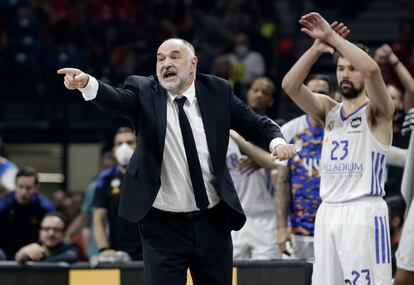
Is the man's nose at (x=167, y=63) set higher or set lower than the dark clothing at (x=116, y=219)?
higher

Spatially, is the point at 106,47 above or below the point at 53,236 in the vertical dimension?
above

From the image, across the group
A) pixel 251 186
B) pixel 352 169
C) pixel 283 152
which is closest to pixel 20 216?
pixel 251 186

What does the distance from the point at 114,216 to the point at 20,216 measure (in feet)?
4.17

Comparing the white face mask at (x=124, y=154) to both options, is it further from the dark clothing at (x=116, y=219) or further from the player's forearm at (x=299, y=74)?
the player's forearm at (x=299, y=74)

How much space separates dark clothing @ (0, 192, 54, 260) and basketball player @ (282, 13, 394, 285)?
12.6 feet

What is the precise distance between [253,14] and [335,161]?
10.7m

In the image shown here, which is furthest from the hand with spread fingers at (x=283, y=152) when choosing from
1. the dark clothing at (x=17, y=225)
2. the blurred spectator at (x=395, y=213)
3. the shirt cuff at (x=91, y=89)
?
the dark clothing at (x=17, y=225)

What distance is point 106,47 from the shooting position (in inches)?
689

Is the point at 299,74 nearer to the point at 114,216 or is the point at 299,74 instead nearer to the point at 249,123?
the point at 249,123

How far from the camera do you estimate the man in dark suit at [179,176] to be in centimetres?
670

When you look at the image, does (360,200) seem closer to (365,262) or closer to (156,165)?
(365,262)

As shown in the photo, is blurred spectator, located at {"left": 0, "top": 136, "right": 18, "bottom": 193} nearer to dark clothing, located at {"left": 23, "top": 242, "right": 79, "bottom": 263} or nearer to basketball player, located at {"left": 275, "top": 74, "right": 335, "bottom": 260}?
dark clothing, located at {"left": 23, "top": 242, "right": 79, "bottom": 263}

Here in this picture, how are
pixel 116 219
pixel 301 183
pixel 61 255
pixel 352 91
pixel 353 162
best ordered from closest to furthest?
pixel 353 162 → pixel 352 91 → pixel 301 183 → pixel 61 255 → pixel 116 219

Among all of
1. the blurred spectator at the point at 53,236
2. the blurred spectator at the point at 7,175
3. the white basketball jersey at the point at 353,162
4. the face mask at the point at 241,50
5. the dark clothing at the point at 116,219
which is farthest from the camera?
the face mask at the point at 241,50
